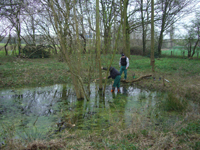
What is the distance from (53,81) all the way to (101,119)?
19.8 feet

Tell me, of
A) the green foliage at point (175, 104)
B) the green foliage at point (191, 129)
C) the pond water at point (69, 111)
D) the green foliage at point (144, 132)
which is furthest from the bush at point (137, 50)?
the green foliage at point (144, 132)

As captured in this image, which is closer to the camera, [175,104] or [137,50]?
[175,104]

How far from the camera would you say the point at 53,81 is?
1066 cm

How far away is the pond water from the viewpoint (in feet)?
15.8

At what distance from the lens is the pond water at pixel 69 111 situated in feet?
15.8

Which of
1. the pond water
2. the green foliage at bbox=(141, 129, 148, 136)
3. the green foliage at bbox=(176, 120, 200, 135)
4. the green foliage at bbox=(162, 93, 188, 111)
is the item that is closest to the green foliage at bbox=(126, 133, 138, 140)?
the green foliage at bbox=(141, 129, 148, 136)

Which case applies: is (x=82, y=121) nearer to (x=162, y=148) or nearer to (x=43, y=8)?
(x=162, y=148)

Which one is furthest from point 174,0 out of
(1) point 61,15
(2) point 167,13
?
(1) point 61,15

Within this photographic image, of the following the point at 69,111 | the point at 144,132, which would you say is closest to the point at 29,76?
the point at 69,111

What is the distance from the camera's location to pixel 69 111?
6.13m

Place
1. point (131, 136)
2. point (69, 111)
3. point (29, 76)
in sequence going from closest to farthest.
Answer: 1. point (131, 136)
2. point (69, 111)
3. point (29, 76)

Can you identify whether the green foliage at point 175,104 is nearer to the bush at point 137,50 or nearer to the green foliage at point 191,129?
the green foliage at point 191,129

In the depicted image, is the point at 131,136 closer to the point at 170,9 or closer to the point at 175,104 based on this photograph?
the point at 175,104

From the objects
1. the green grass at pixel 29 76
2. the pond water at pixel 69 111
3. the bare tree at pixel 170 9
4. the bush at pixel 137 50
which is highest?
the bare tree at pixel 170 9
